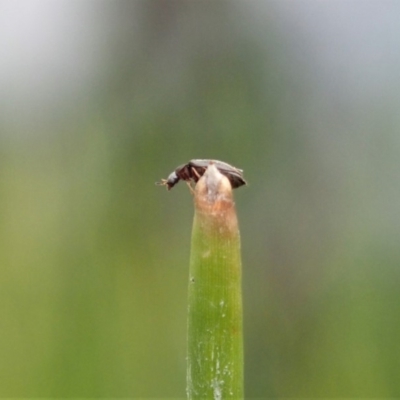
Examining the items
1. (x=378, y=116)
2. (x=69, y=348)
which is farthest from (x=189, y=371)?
(x=378, y=116)

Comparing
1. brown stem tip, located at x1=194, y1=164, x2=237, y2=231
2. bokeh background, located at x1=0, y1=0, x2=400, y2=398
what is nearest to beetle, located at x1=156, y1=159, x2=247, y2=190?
brown stem tip, located at x1=194, y1=164, x2=237, y2=231

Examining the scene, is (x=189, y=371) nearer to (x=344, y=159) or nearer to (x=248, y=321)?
(x=248, y=321)

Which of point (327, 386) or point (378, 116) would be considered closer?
point (327, 386)

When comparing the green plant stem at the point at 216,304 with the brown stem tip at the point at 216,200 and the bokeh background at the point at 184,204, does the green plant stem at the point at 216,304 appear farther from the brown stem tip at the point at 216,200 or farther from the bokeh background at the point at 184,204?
the bokeh background at the point at 184,204

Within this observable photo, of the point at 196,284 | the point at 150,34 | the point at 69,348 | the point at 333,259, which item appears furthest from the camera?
the point at 150,34

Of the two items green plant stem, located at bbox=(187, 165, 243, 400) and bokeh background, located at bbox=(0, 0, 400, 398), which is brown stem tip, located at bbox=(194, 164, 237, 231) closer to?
green plant stem, located at bbox=(187, 165, 243, 400)

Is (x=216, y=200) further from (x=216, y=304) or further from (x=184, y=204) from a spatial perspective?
(x=184, y=204)

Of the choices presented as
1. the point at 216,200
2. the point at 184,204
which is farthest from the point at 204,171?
the point at 184,204
